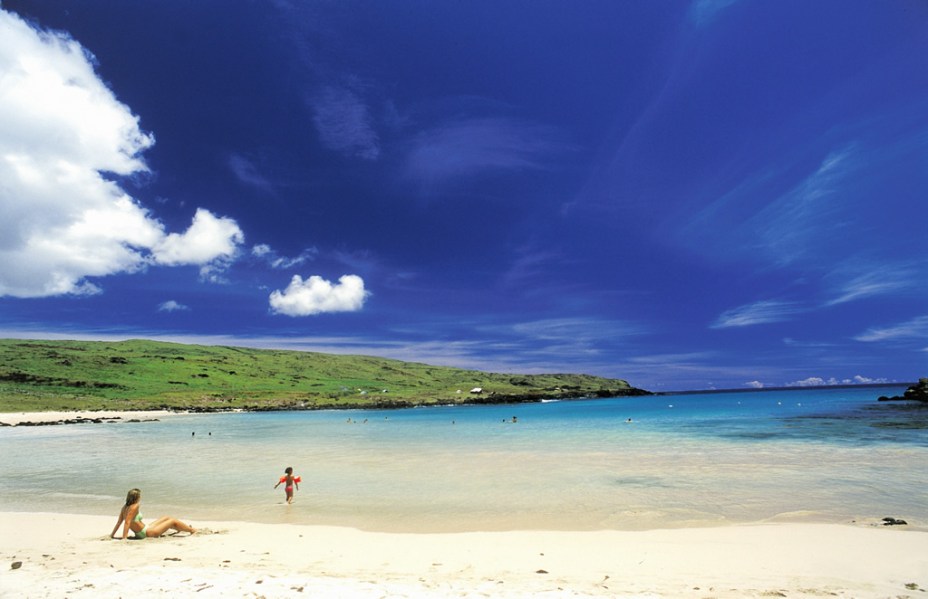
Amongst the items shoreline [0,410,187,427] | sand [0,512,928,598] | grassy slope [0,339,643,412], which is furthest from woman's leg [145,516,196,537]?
grassy slope [0,339,643,412]

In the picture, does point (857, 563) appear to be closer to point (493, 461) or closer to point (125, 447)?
point (493, 461)

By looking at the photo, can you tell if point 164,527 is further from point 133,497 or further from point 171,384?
point 171,384

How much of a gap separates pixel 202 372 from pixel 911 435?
17462 centimetres

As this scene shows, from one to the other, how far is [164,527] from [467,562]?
27.1ft

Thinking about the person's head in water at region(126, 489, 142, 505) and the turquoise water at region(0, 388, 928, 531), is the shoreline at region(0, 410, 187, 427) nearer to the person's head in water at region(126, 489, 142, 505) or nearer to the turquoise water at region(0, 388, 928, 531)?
the turquoise water at region(0, 388, 928, 531)

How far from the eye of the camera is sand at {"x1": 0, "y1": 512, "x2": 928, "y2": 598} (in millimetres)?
8117

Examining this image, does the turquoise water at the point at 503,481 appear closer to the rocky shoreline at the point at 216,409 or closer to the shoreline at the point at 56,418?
the shoreline at the point at 56,418

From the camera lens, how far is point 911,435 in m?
33.2

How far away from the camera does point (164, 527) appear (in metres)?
12.3

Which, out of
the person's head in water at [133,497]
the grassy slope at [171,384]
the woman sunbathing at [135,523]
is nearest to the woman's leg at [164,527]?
the woman sunbathing at [135,523]

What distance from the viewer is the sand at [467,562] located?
812 cm

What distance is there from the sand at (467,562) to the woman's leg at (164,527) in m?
0.27

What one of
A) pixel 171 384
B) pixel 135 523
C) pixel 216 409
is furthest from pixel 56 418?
pixel 135 523

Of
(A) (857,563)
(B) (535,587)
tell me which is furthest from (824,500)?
(B) (535,587)
